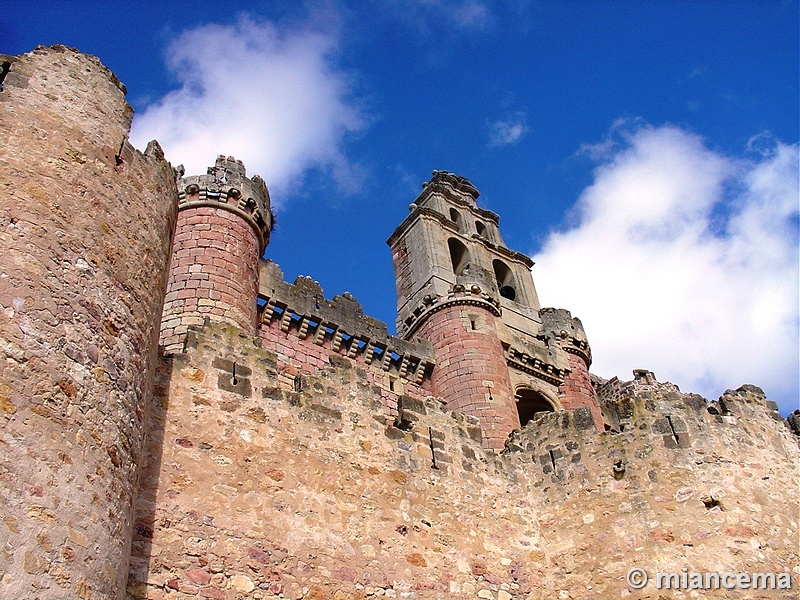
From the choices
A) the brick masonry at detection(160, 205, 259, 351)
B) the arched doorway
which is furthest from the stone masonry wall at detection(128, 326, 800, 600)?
the arched doorway

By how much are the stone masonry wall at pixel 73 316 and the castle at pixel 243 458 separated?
2 cm

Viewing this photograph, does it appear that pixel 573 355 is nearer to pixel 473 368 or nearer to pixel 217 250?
pixel 473 368

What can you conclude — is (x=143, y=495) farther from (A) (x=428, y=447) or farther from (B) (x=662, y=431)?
(B) (x=662, y=431)

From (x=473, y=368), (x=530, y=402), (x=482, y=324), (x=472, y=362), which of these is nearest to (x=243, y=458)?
(x=473, y=368)

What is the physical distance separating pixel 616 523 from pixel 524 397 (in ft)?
35.8

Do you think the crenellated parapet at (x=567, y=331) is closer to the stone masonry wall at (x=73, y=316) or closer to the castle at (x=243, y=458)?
the castle at (x=243, y=458)

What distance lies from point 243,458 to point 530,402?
14.0 meters

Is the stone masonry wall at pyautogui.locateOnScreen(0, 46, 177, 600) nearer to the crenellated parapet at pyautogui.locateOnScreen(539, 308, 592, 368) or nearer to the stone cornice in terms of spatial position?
the stone cornice

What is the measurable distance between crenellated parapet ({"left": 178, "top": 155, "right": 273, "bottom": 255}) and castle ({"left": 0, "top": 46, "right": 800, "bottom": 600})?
7.62 ft

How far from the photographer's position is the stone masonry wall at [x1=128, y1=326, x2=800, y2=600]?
7391mm

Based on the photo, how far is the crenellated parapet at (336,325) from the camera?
56.2 feet

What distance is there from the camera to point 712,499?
31.6 feet

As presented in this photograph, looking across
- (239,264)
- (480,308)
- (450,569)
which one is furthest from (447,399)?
(450,569)

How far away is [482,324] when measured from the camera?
64.2 ft
